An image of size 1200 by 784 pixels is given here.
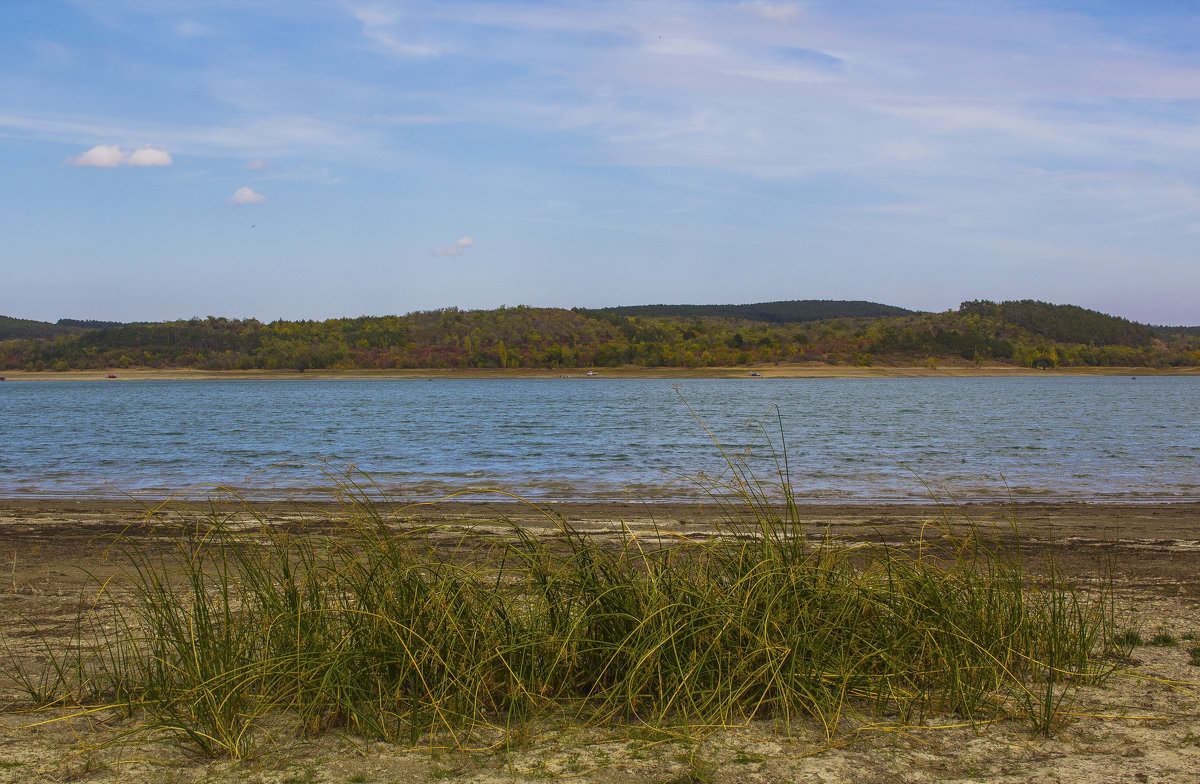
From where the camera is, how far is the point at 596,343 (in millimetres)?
140250

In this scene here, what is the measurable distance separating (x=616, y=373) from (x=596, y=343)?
1264cm

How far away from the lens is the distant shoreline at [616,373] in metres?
130

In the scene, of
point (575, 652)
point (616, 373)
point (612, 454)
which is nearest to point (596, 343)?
point (616, 373)

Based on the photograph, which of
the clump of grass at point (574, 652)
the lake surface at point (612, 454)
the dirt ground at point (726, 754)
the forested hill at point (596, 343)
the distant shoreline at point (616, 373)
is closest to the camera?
the dirt ground at point (726, 754)

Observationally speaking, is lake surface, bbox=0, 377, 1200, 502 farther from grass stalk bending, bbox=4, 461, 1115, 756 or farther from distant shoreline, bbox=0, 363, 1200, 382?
distant shoreline, bbox=0, 363, 1200, 382

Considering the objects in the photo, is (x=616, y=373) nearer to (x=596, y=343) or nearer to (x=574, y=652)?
(x=596, y=343)

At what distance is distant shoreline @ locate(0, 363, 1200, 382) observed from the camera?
130 m

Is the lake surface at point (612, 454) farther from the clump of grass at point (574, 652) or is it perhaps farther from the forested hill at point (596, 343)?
the forested hill at point (596, 343)

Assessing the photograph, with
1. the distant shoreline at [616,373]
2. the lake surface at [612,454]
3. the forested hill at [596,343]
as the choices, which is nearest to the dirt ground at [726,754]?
the lake surface at [612,454]

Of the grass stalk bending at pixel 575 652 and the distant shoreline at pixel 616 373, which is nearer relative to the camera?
the grass stalk bending at pixel 575 652

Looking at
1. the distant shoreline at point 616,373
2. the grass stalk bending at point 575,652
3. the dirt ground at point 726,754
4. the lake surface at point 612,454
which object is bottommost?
the lake surface at point 612,454

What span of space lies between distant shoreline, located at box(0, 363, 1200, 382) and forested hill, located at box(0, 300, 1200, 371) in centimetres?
146

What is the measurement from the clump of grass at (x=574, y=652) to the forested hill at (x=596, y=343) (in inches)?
5121

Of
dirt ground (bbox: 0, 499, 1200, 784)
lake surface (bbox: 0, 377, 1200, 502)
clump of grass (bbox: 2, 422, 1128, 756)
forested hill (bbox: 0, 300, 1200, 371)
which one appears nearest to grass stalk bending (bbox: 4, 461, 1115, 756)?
clump of grass (bbox: 2, 422, 1128, 756)
